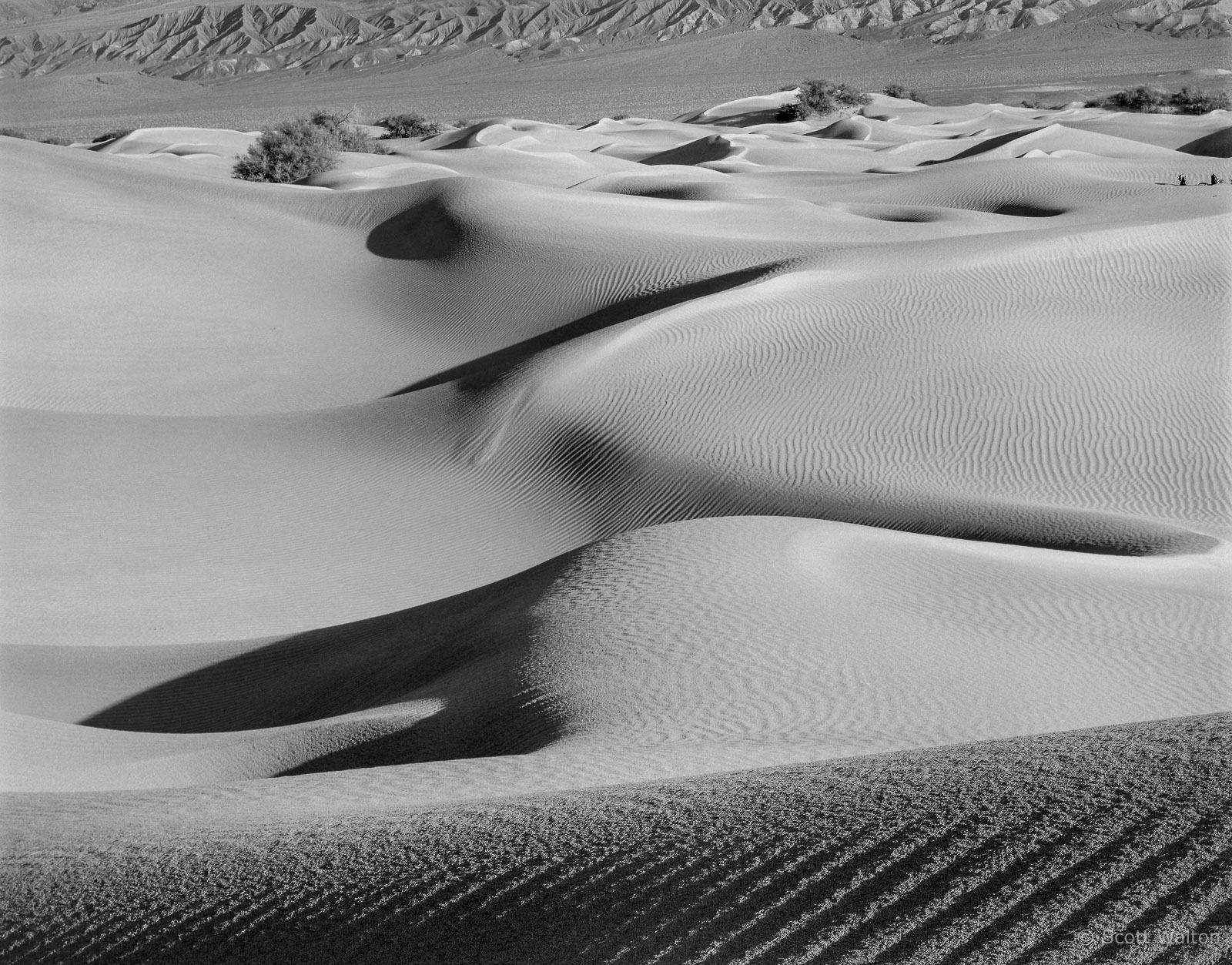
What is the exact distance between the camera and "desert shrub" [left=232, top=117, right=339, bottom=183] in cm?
3081

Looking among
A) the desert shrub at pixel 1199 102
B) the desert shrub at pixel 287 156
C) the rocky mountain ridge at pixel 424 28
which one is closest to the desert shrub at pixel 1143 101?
the desert shrub at pixel 1199 102

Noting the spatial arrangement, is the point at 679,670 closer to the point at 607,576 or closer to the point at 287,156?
the point at 607,576

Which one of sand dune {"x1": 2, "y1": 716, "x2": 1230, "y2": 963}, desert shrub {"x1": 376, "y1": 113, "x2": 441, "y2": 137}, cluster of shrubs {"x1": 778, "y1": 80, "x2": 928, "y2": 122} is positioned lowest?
sand dune {"x1": 2, "y1": 716, "x2": 1230, "y2": 963}

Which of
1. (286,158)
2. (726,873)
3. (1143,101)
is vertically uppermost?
(286,158)

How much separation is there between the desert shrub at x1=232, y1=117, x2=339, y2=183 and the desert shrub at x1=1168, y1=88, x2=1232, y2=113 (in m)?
32.8

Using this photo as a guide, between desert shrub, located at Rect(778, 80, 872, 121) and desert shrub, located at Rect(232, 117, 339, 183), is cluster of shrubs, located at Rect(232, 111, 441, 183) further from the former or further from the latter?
desert shrub, located at Rect(778, 80, 872, 121)

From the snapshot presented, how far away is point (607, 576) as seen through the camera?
293 inches

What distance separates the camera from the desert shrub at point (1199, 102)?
47.8m

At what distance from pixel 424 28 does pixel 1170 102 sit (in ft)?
367

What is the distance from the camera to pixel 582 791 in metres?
3.37

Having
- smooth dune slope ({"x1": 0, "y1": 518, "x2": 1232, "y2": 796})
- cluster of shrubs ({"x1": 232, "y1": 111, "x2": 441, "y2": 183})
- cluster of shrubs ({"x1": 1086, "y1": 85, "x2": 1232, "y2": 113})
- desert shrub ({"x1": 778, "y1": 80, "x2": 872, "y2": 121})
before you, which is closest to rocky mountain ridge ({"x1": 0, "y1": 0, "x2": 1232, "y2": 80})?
desert shrub ({"x1": 778, "y1": 80, "x2": 872, "y2": 121})

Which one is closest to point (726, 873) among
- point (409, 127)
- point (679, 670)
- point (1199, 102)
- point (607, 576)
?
point (679, 670)

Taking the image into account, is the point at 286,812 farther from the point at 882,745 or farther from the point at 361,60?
the point at 361,60

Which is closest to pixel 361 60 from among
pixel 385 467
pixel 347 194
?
pixel 347 194
